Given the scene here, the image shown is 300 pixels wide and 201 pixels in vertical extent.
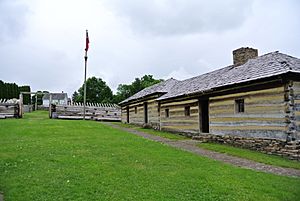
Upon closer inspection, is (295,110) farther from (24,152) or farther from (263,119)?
(24,152)

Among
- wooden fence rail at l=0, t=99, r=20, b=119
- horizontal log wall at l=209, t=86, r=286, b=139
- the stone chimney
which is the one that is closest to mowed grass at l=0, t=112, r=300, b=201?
horizontal log wall at l=209, t=86, r=286, b=139

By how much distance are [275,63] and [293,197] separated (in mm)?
8279

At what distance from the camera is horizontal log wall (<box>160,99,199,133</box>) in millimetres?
17938

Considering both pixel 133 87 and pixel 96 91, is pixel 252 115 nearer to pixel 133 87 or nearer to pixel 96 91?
Result: pixel 133 87

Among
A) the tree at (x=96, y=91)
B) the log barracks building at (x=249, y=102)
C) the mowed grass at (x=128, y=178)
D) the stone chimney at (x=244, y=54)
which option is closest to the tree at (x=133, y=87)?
the tree at (x=96, y=91)

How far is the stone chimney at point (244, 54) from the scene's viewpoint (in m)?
17.3

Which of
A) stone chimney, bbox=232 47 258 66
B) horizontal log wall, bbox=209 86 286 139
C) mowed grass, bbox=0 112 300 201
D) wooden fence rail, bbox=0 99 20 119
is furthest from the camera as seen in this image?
wooden fence rail, bbox=0 99 20 119

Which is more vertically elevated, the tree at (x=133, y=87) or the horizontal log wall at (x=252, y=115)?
the tree at (x=133, y=87)

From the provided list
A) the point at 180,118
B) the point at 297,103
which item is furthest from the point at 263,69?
the point at 180,118

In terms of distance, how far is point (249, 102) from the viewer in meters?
13.3

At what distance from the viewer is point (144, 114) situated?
2688cm

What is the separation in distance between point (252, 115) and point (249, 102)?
2.02 ft

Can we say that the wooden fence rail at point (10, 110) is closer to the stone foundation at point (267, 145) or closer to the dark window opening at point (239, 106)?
the stone foundation at point (267, 145)

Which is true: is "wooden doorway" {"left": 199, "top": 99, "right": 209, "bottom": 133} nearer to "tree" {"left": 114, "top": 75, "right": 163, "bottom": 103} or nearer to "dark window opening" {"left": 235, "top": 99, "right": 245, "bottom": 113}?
"dark window opening" {"left": 235, "top": 99, "right": 245, "bottom": 113}
